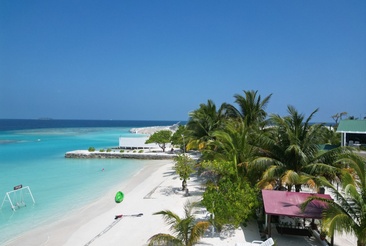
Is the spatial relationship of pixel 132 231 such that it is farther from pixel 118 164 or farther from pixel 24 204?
pixel 118 164

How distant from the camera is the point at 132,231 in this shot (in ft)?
36.6

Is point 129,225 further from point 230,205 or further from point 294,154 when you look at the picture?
point 294,154

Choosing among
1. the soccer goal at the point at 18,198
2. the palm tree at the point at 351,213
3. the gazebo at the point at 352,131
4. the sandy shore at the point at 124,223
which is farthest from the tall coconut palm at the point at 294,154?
the soccer goal at the point at 18,198

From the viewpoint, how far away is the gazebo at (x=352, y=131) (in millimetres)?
21125

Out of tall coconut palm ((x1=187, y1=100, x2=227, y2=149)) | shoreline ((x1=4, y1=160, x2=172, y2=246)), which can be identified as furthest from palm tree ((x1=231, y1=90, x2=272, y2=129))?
shoreline ((x1=4, y1=160, x2=172, y2=246))

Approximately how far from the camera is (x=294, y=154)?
11180 mm

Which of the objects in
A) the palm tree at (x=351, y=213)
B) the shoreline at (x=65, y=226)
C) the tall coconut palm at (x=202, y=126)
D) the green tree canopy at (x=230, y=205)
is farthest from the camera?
the tall coconut palm at (x=202, y=126)

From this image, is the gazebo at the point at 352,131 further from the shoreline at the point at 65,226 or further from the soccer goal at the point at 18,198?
the soccer goal at the point at 18,198

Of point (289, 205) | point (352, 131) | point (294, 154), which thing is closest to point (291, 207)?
point (289, 205)

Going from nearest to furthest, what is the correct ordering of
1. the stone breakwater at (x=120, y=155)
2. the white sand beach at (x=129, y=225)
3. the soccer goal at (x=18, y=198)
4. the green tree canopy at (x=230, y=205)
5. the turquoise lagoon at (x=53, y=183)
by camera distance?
the green tree canopy at (x=230, y=205)
the white sand beach at (x=129, y=225)
the turquoise lagoon at (x=53, y=183)
the soccer goal at (x=18, y=198)
the stone breakwater at (x=120, y=155)

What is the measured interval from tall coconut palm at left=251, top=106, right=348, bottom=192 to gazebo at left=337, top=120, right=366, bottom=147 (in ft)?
39.6

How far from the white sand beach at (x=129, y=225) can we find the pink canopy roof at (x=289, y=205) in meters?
1.40

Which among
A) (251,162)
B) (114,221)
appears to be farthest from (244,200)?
(114,221)

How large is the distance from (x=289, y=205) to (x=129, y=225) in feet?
22.3
